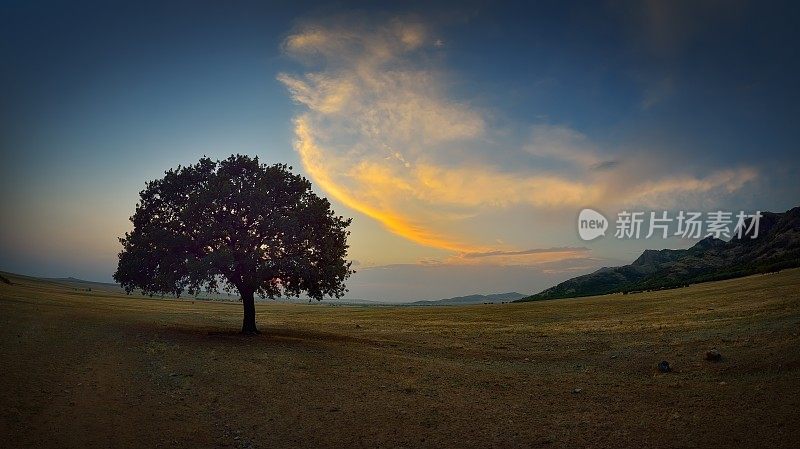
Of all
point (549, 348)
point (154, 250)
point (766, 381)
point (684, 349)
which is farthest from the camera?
point (154, 250)

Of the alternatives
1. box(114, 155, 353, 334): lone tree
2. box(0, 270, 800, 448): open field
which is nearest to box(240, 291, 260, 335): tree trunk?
box(114, 155, 353, 334): lone tree

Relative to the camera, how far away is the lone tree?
106ft

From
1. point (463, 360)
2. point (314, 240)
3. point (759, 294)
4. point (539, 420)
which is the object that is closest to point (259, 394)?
point (539, 420)

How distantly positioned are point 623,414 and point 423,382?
28.0ft

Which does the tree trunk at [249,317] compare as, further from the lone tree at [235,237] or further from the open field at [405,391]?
the open field at [405,391]

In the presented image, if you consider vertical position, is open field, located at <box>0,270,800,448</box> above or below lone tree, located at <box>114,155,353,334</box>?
below

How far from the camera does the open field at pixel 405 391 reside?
12.4m

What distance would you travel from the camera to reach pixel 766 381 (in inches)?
632

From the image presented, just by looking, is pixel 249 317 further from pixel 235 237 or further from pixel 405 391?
pixel 405 391

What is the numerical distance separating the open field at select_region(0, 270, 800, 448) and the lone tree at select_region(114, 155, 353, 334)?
564 cm

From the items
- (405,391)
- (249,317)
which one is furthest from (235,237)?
(405,391)

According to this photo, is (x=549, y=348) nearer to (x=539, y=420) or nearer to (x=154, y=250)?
(x=539, y=420)

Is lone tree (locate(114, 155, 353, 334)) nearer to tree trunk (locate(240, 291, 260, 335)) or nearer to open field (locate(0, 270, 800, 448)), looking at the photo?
tree trunk (locate(240, 291, 260, 335))

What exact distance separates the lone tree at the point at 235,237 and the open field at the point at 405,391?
564 centimetres
